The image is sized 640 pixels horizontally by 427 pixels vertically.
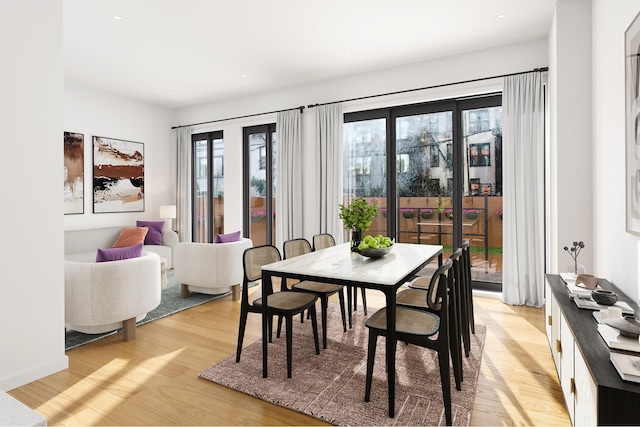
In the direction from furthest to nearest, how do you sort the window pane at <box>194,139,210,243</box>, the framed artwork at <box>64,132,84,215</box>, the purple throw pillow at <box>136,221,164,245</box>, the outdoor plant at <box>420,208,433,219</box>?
the window pane at <box>194,139,210,243</box>, the purple throw pillow at <box>136,221,164,245</box>, the framed artwork at <box>64,132,84,215</box>, the outdoor plant at <box>420,208,433,219</box>

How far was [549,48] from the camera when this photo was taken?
369cm

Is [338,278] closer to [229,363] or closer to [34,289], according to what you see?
[229,363]

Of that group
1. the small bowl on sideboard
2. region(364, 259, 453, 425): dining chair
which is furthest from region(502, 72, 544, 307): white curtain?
region(364, 259, 453, 425): dining chair

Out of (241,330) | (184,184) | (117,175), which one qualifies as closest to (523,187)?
(241,330)

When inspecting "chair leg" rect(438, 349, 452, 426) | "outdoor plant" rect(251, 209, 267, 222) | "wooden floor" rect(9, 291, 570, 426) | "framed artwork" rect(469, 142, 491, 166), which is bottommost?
"wooden floor" rect(9, 291, 570, 426)

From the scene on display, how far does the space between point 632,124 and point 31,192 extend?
3595 mm

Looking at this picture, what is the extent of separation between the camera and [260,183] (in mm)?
6008

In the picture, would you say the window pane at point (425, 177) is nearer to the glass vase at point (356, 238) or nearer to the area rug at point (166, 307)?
the glass vase at point (356, 238)

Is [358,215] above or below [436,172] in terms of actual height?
below

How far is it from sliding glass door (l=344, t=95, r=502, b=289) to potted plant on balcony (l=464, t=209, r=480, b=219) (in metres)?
0.01

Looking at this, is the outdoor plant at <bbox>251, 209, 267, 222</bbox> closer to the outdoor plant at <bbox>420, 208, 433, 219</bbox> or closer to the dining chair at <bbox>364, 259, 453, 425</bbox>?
the outdoor plant at <bbox>420, 208, 433, 219</bbox>

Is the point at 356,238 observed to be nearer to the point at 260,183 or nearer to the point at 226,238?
the point at 226,238

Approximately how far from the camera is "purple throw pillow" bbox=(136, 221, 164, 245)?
5.80m

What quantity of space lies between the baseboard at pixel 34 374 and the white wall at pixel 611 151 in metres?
3.60
